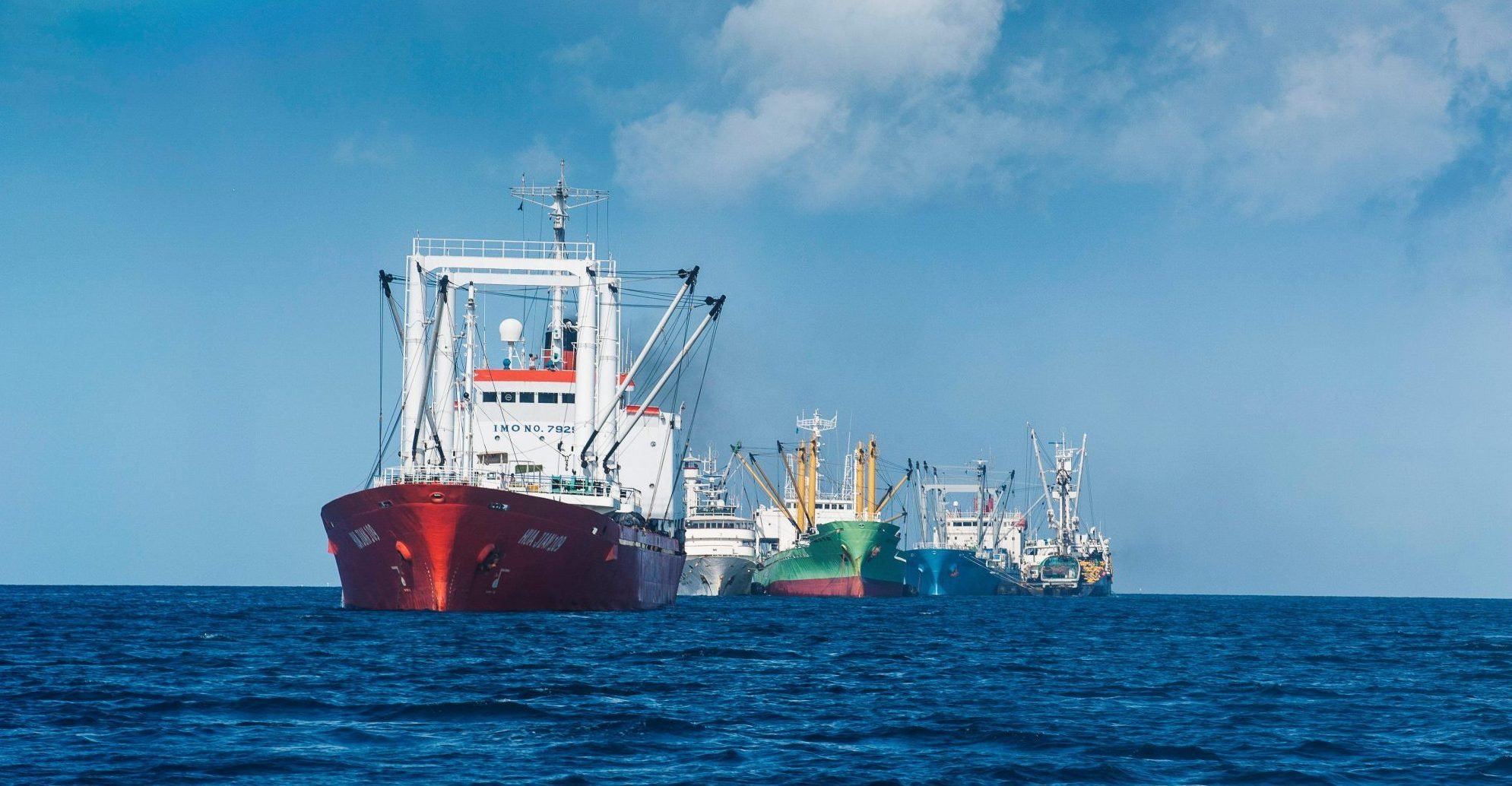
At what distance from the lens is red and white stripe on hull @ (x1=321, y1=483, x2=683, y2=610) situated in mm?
49844

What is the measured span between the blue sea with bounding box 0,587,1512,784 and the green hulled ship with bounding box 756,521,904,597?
2691 inches

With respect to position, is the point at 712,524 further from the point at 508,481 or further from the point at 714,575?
the point at 508,481

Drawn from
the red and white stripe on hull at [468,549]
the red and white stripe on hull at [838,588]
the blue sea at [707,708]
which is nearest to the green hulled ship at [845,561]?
the red and white stripe on hull at [838,588]

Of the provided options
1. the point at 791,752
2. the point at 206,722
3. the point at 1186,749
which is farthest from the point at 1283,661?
the point at 206,722

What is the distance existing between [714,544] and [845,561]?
45.0 ft

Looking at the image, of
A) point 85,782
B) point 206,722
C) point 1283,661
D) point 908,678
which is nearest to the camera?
point 85,782

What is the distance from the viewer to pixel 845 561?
12194 cm

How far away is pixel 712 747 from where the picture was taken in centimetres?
2219

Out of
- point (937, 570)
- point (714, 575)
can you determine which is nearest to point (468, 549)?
point (714, 575)

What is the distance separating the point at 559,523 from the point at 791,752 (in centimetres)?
3155

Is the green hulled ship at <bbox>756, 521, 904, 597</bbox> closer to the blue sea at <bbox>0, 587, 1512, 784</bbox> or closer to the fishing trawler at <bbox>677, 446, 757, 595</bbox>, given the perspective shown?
the fishing trawler at <bbox>677, 446, 757, 595</bbox>

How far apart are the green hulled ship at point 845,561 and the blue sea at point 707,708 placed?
224 feet

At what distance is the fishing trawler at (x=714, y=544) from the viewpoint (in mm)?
125812

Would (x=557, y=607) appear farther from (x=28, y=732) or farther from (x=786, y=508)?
(x=786, y=508)
